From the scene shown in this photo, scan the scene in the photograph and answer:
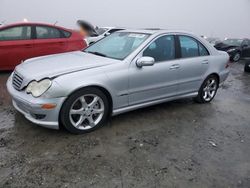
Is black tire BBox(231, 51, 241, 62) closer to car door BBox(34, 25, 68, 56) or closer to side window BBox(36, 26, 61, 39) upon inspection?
car door BBox(34, 25, 68, 56)

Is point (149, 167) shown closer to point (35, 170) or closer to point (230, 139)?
point (35, 170)

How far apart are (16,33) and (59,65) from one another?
147 inches

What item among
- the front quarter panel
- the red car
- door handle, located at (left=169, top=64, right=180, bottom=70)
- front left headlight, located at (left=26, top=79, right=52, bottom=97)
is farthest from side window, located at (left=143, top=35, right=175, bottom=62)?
the red car

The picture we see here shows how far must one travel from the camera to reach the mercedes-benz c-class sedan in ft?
11.9

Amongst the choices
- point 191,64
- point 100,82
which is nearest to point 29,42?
point 100,82

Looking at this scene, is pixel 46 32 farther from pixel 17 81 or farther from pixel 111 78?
pixel 111 78

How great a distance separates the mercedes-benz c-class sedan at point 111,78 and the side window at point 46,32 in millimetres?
2804

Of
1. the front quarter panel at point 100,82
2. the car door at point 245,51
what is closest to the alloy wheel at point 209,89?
the front quarter panel at point 100,82

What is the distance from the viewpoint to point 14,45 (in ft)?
22.6

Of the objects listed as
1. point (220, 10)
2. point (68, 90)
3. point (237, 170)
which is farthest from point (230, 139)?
point (220, 10)

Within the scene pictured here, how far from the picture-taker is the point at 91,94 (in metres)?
3.84

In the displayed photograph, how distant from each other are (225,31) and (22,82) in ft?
61.0

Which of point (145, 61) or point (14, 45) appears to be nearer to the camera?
point (145, 61)

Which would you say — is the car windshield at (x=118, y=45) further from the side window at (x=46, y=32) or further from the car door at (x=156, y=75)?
the side window at (x=46, y=32)
